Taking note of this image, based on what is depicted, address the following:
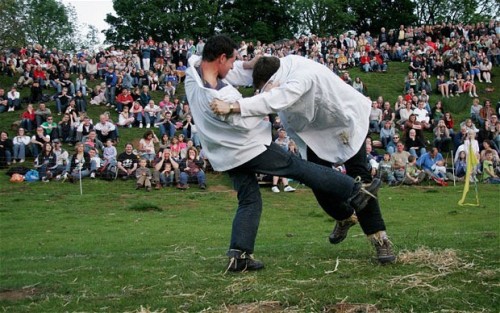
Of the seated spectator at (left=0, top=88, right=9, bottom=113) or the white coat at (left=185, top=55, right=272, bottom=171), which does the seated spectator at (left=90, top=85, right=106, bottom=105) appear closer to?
the seated spectator at (left=0, top=88, right=9, bottom=113)

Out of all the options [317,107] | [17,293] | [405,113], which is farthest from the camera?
[405,113]

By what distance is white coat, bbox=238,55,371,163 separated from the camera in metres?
5.91

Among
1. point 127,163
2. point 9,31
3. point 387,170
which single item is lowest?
point 387,170

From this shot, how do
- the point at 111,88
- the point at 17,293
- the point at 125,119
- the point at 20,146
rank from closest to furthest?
the point at 17,293 → the point at 20,146 → the point at 125,119 → the point at 111,88

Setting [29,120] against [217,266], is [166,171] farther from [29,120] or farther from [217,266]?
[217,266]

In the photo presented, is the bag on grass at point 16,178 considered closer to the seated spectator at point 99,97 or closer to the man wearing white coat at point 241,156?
the seated spectator at point 99,97

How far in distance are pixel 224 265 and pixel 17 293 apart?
6.50 feet

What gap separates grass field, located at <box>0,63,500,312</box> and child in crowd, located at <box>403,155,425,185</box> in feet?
21.1

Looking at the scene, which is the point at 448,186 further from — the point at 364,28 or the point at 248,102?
the point at 364,28

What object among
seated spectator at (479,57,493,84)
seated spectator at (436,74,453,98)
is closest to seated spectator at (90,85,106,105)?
seated spectator at (436,74,453,98)

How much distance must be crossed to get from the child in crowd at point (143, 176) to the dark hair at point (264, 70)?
14.3m

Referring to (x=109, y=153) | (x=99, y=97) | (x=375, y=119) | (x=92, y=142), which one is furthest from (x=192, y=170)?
(x=99, y=97)

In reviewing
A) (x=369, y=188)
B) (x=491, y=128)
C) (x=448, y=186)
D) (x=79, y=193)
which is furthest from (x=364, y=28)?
(x=369, y=188)

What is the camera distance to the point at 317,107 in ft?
20.9
